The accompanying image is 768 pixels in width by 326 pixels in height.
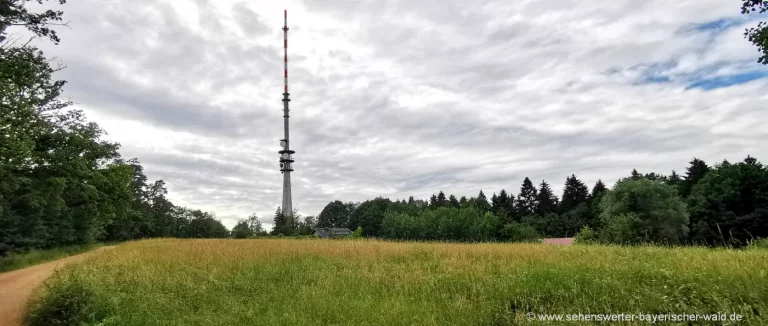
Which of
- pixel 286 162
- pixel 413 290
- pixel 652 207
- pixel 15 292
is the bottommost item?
pixel 15 292

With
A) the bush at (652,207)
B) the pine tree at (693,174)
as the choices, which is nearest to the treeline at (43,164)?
the bush at (652,207)

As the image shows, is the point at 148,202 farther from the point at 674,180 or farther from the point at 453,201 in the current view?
the point at 674,180

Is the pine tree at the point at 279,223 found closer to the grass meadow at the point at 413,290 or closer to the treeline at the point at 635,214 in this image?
the treeline at the point at 635,214

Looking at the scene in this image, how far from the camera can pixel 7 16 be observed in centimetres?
1181

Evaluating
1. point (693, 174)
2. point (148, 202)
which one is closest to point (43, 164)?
point (148, 202)

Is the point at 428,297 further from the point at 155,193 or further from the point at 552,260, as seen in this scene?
the point at 155,193

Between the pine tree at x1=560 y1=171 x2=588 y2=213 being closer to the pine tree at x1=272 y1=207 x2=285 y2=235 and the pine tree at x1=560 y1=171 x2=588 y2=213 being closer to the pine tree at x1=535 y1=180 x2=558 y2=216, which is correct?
the pine tree at x1=535 y1=180 x2=558 y2=216

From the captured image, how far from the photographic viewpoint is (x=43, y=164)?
898 inches

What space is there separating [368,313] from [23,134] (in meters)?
16.3

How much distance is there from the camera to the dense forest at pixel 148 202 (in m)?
14.5

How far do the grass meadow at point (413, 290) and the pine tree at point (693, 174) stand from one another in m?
79.9

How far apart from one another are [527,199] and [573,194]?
11.0 m

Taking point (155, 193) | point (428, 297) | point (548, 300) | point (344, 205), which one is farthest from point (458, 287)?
point (344, 205)

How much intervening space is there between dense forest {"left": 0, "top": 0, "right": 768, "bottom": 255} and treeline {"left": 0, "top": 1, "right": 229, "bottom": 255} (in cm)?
6
